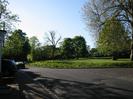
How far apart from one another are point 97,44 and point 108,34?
3.67 m

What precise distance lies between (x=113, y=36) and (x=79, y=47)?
100 m

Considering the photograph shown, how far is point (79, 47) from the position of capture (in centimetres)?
15250

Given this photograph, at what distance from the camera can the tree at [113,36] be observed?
5203 cm

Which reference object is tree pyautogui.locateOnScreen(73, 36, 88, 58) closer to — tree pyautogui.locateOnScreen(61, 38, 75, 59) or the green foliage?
the green foliage

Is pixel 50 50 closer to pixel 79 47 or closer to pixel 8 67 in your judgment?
pixel 79 47

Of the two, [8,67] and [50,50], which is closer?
[8,67]

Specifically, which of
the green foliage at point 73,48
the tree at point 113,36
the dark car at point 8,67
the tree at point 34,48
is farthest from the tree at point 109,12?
the green foliage at point 73,48

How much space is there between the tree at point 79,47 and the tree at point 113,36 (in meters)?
83.1

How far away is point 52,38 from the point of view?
127 metres

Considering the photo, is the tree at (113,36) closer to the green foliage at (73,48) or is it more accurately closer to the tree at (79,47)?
the green foliage at (73,48)

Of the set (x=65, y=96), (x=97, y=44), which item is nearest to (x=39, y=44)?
(x=97, y=44)

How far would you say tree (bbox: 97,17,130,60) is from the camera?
5203 centimetres

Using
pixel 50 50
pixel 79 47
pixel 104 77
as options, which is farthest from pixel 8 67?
pixel 79 47

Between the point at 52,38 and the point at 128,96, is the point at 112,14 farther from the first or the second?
the point at 52,38
